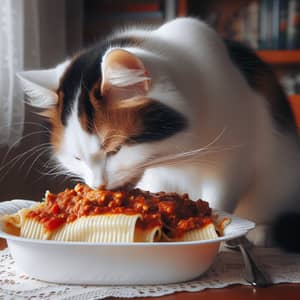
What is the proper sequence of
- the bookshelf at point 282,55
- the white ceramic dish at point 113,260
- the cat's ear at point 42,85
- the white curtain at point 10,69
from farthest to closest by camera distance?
the bookshelf at point 282,55
the white curtain at point 10,69
the cat's ear at point 42,85
the white ceramic dish at point 113,260

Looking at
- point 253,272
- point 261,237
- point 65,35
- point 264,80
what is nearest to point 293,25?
point 65,35

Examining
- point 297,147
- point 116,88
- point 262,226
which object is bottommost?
point 262,226

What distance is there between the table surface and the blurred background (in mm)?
Result: 476

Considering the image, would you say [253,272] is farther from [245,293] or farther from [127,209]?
[127,209]

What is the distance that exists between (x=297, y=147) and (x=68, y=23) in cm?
111

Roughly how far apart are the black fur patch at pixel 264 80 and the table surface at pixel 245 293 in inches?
15.1

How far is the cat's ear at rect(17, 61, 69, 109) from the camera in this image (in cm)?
92

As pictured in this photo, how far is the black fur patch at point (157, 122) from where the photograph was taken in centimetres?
88

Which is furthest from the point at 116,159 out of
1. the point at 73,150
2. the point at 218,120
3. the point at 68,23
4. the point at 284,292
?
the point at 68,23

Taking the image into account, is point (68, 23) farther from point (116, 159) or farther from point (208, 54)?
point (116, 159)

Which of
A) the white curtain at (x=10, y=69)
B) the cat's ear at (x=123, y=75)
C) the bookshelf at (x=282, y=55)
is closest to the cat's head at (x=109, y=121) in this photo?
the cat's ear at (x=123, y=75)

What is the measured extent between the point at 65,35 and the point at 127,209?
124 cm

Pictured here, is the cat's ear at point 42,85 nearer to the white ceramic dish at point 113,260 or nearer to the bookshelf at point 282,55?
the white ceramic dish at point 113,260

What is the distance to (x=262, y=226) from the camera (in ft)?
3.28
